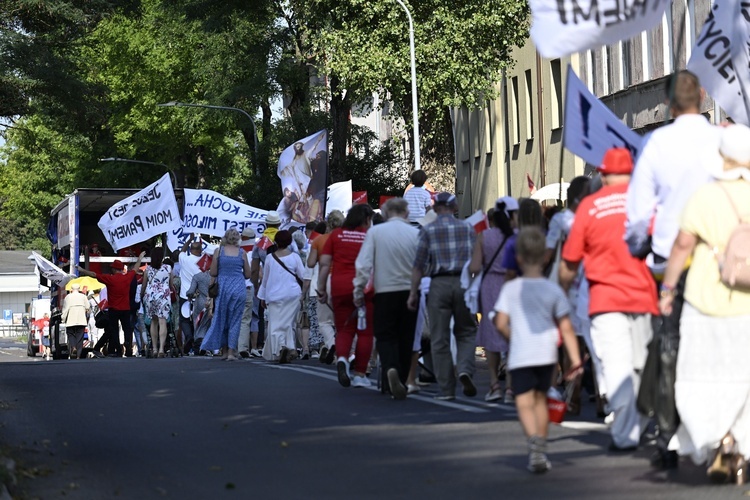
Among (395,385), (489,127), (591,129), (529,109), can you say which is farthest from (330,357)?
(489,127)

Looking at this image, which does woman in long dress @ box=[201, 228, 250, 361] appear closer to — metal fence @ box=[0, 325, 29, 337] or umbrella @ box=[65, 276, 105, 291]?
umbrella @ box=[65, 276, 105, 291]

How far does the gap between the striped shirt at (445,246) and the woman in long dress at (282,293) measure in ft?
22.1

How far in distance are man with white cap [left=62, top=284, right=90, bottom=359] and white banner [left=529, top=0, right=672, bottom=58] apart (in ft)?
66.1

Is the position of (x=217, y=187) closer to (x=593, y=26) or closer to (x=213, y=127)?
(x=213, y=127)

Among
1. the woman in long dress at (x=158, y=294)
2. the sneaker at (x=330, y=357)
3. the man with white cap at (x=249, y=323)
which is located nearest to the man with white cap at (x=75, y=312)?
the woman in long dress at (x=158, y=294)

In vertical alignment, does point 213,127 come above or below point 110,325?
above

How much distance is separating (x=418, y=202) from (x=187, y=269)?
8541 millimetres

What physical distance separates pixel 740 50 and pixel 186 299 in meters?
15.0

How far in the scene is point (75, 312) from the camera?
31094mm

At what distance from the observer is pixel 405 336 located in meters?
14.7

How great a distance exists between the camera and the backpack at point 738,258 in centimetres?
845

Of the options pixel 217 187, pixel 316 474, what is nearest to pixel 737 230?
pixel 316 474

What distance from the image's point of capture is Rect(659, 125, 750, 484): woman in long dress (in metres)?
8.56

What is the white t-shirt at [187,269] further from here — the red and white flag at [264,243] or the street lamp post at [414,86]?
the street lamp post at [414,86]
